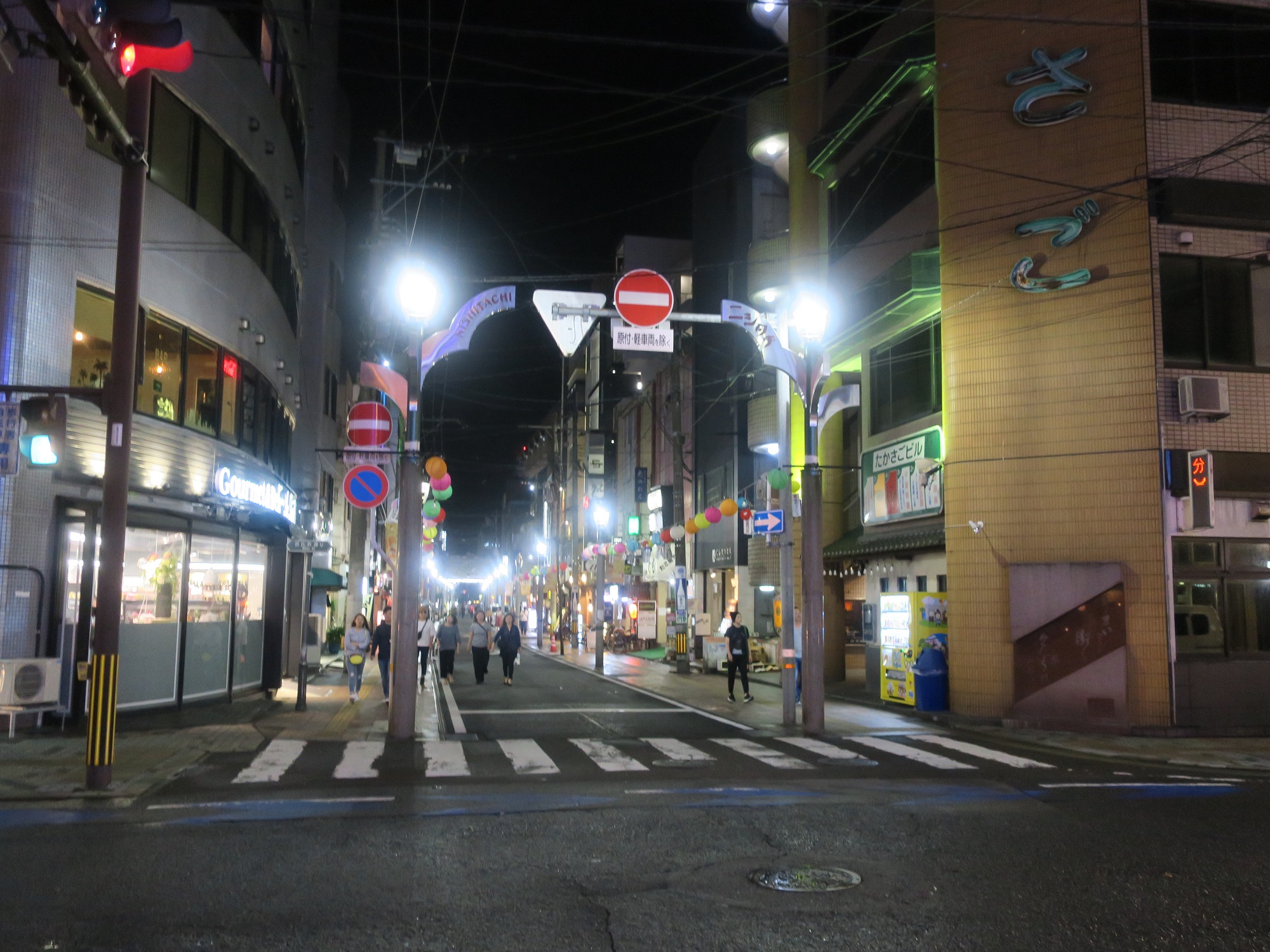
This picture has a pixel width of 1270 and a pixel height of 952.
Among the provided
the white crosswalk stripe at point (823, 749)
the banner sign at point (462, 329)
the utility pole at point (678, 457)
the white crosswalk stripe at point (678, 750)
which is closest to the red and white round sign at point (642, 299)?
the banner sign at point (462, 329)

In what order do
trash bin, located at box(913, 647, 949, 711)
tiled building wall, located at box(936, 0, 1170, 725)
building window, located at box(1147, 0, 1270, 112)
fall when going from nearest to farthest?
1. tiled building wall, located at box(936, 0, 1170, 725)
2. building window, located at box(1147, 0, 1270, 112)
3. trash bin, located at box(913, 647, 949, 711)

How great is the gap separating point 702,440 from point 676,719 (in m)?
26.2

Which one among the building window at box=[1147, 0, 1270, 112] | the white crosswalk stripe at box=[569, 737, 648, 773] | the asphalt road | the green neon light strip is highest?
the green neon light strip

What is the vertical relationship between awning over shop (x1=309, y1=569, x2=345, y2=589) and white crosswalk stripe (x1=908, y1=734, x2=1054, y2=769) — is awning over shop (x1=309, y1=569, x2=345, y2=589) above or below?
above

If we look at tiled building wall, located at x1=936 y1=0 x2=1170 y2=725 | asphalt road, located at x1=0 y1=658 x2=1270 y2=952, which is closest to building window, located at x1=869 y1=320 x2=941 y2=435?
tiled building wall, located at x1=936 y1=0 x2=1170 y2=725

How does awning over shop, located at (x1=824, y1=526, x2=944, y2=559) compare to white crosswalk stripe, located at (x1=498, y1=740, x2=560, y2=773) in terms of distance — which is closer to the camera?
white crosswalk stripe, located at (x1=498, y1=740, x2=560, y2=773)

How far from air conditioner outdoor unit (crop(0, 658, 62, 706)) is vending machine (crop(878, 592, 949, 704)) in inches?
587

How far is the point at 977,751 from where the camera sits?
15297 millimetres

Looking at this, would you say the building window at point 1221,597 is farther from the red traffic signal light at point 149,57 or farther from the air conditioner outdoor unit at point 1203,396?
the red traffic signal light at point 149,57

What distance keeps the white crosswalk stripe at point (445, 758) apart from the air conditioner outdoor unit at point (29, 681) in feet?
15.9

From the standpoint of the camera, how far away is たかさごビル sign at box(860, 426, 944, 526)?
21.5m

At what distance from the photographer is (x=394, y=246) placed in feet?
91.9

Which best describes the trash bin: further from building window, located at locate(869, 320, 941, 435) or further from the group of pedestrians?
the group of pedestrians

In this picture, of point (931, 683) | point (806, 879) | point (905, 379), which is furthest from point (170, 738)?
point (905, 379)
